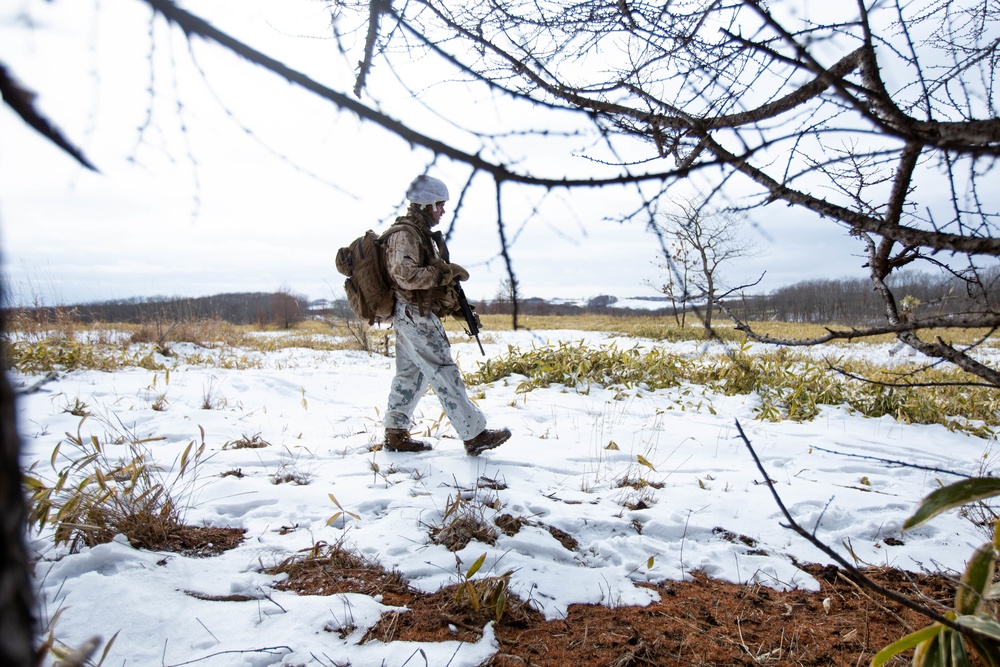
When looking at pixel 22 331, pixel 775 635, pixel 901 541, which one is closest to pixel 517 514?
pixel 775 635

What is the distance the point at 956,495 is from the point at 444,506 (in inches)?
78.6

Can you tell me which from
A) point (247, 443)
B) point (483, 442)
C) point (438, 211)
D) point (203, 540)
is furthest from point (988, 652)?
point (247, 443)

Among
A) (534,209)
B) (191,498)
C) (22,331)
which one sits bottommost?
(191,498)

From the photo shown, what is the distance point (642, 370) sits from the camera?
21.9 feet

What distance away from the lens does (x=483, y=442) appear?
134 inches

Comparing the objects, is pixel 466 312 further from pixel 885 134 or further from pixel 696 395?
pixel 696 395

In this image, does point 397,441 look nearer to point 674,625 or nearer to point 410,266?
point 410,266

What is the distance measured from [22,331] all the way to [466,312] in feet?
26.6

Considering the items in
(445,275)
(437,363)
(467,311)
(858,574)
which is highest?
(445,275)

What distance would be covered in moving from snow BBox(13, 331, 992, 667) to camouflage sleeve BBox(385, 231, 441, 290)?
116 cm

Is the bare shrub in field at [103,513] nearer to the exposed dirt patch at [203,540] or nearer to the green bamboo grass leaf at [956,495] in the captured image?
the exposed dirt patch at [203,540]

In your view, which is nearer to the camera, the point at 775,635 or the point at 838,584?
the point at 775,635

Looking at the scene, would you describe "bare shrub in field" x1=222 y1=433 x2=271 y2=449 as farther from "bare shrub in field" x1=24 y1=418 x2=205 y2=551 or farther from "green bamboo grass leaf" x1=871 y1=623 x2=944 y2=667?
"green bamboo grass leaf" x1=871 y1=623 x2=944 y2=667

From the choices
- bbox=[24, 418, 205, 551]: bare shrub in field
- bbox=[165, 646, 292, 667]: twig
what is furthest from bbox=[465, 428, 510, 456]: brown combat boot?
bbox=[165, 646, 292, 667]: twig
